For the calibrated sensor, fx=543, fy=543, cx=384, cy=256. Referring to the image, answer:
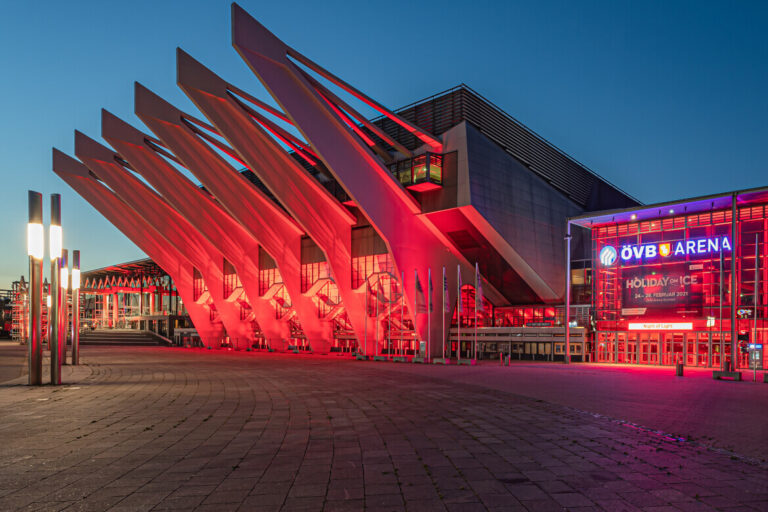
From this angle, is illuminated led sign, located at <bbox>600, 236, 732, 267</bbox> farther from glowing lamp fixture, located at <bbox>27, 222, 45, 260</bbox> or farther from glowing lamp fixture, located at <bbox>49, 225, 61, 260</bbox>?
glowing lamp fixture, located at <bbox>27, 222, 45, 260</bbox>

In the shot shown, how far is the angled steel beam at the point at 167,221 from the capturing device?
4116 cm

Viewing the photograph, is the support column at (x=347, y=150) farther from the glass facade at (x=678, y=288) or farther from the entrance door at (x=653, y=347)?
the entrance door at (x=653, y=347)

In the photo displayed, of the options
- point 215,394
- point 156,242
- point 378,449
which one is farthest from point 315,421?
point 156,242

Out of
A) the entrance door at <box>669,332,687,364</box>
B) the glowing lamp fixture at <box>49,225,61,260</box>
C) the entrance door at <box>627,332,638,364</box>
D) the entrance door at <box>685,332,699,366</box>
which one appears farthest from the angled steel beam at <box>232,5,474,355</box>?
the entrance door at <box>685,332,699,366</box>

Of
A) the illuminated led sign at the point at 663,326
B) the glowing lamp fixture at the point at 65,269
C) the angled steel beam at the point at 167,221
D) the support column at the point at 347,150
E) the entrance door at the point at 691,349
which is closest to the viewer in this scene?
the glowing lamp fixture at the point at 65,269

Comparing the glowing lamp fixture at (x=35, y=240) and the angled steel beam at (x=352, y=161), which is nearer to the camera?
the glowing lamp fixture at (x=35, y=240)

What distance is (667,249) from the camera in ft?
104

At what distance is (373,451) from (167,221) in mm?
45231

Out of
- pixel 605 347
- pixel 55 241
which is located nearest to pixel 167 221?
pixel 55 241

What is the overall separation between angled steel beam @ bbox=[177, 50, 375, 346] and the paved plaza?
19125 mm

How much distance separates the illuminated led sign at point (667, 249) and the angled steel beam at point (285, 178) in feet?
54.3

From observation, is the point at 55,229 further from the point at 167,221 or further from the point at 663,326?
the point at 167,221

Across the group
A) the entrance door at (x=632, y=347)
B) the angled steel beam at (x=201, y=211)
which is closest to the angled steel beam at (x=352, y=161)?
the entrance door at (x=632, y=347)

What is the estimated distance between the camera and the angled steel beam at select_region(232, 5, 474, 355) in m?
26.3
